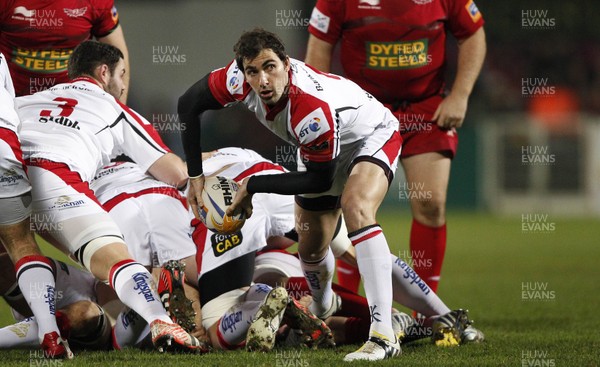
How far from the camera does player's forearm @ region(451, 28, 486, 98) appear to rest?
6363 millimetres

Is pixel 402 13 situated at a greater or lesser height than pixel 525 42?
greater

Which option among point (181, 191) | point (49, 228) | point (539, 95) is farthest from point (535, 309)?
point (539, 95)

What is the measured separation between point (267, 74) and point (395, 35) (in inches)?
85.1

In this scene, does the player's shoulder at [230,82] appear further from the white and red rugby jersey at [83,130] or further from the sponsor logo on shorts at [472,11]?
the sponsor logo on shorts at [472,11]

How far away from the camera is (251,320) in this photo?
16.0ft

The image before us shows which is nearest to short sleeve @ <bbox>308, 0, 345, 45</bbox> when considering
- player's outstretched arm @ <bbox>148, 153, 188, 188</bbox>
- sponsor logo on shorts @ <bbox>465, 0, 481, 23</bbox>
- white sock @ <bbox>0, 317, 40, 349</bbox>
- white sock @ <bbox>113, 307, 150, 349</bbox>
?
sponsor logo on shorts @ <bbox>465, 0, 481, 23</bbox>

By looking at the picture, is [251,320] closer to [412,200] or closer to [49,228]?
[49,228]

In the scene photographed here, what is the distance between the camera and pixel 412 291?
17.2ft

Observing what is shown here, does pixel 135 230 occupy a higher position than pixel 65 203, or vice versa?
pixel 65 203

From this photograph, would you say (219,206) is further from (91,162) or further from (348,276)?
(348,276)

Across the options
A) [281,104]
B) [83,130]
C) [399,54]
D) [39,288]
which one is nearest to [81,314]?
[39,288]

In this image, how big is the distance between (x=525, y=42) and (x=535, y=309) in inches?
594

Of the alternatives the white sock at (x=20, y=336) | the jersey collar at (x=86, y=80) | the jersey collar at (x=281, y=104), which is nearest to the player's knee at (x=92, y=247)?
the white sock at (x=20, y=336)

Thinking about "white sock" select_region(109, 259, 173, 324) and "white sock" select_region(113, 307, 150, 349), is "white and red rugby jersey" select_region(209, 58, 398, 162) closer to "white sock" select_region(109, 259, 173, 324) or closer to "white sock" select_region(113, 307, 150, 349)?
"white sock" select_region(109, 259, 173, 324)
